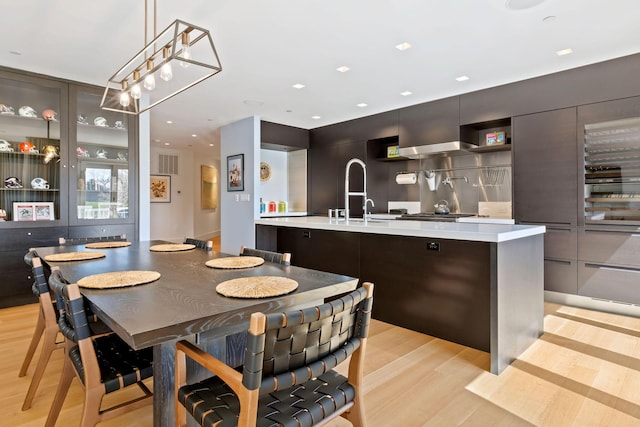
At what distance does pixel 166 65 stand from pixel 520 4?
247 cm

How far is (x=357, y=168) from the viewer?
19.6ft

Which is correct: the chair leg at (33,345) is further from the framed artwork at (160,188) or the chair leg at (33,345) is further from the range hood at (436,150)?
the framed artwork at (160,188)

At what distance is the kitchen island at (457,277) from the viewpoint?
222 cm

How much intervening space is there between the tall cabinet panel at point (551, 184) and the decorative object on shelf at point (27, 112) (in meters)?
5.44

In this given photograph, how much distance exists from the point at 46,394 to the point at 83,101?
3.39 meters

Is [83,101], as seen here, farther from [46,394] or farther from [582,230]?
[582,230]

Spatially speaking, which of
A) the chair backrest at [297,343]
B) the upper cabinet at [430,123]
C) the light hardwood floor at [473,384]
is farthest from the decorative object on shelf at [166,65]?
the upper cabinet at [430,123]

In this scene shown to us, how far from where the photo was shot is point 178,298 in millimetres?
1231

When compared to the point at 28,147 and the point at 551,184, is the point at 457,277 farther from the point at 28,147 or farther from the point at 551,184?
the point at 28,147

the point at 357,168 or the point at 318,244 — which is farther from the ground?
the point at 357,168

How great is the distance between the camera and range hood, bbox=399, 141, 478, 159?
4543 millimetres

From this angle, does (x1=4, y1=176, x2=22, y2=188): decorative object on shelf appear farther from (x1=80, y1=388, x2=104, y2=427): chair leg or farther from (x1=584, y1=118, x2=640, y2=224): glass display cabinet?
(x1=584, y1=118, x2=640, y2=224): glass display cabinet

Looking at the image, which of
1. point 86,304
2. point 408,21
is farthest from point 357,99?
point 86,304

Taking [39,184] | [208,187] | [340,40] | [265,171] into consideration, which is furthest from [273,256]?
[208,187]
